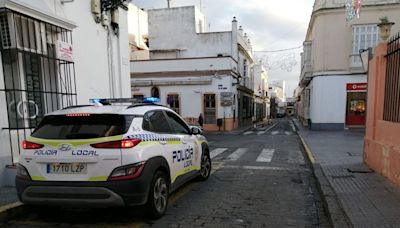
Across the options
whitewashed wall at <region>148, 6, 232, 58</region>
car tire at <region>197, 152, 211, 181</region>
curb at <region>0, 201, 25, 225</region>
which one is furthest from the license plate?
whitewashed wall at <region>148, 6, 232, 58</region>

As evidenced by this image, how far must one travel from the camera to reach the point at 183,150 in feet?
18.1

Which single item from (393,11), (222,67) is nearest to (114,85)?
(222,67)

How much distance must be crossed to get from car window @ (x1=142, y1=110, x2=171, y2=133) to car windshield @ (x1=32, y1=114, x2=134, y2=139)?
31cm

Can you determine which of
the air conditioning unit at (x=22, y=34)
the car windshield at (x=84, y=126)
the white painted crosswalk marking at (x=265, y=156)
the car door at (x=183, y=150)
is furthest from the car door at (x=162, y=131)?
the white painted crosswalk marking at (x=265, y=156)

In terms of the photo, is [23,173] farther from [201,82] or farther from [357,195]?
[201,82]

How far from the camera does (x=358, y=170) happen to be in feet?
23.7

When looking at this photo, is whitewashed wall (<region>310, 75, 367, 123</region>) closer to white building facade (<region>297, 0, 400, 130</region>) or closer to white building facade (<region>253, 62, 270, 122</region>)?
white building facade (<region>297, 0, 400, 130</region>)

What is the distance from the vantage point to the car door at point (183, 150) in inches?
208

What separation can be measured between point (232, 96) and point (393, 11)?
11.6m

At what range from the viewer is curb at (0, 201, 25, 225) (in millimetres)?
4449

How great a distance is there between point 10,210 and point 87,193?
158 centimetres

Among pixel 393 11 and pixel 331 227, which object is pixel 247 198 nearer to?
pixel 331 227

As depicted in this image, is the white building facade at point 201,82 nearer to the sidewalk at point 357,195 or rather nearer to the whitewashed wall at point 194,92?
the whitewashed wall at point 194,92

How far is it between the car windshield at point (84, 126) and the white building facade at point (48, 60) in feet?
7.70
